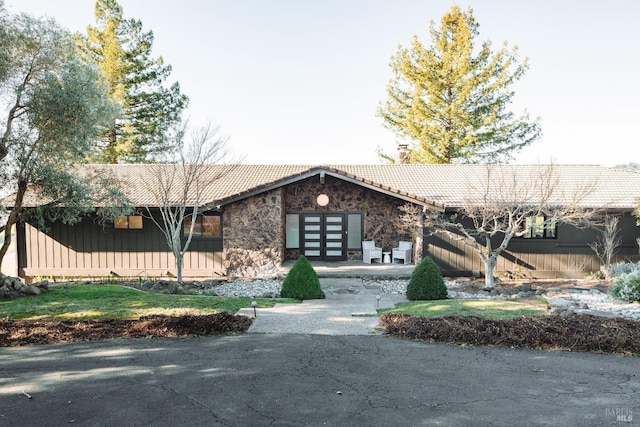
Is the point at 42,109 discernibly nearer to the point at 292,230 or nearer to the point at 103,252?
the point at 103,252

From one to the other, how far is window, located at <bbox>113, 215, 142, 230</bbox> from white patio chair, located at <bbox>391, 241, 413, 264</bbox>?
10153 mm

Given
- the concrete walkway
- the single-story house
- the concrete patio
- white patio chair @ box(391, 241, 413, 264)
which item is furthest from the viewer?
white patio chair @ box(391, 241, 413, 264)

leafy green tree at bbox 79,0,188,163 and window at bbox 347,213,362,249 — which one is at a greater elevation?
leafy green tree at bbox 79,0,188,163

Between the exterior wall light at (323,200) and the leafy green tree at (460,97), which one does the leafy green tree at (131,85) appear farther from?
the leafy green tree at (460,97)

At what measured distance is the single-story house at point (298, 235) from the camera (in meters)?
15.7

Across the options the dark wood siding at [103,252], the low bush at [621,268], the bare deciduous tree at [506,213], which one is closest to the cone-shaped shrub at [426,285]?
the bare deciduous tree at [506,213]

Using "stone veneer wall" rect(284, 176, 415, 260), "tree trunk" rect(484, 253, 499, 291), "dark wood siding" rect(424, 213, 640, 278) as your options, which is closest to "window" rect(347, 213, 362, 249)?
"stone veneer wall" rect(284, 176, 415, 260)

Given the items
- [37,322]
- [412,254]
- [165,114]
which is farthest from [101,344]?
[165,114]

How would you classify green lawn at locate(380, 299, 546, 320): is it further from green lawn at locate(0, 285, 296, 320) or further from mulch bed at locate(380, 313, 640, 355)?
green lawn at locate(0, 285, 296, 320)

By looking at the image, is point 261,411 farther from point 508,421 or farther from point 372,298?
point 372,298

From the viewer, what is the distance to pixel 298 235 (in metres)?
17.8

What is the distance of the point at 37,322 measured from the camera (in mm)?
8336

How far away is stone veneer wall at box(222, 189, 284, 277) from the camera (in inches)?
625

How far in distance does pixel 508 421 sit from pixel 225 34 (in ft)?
59.9
